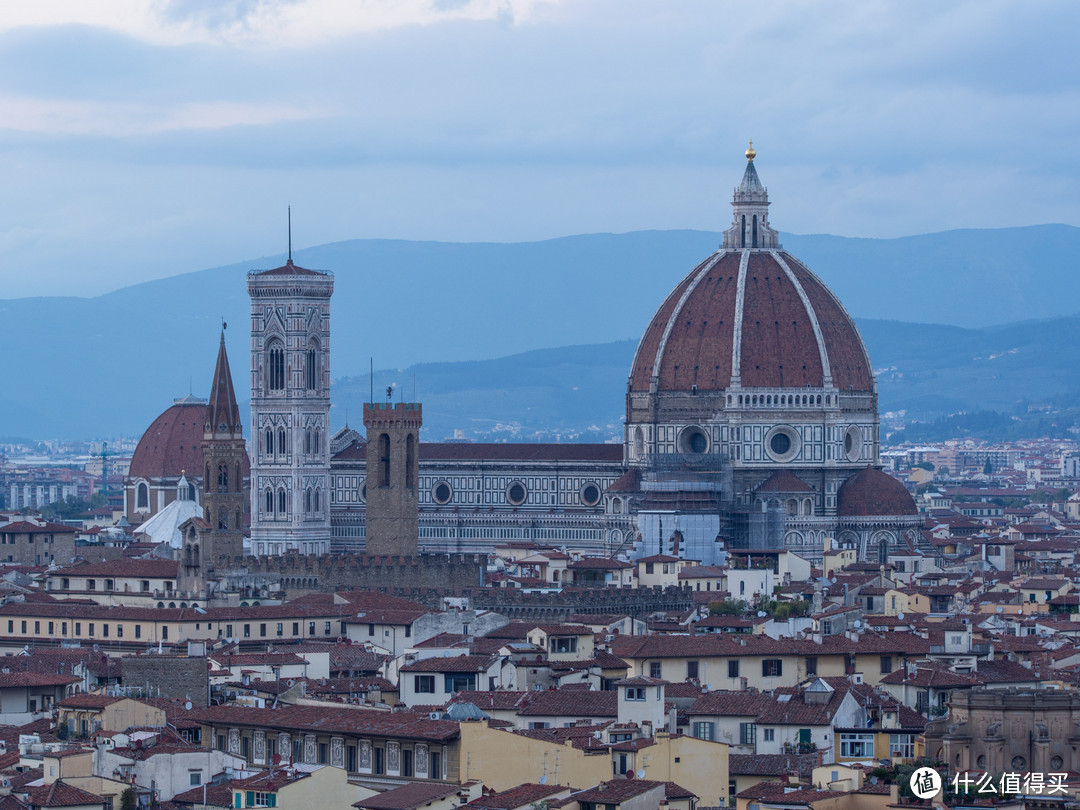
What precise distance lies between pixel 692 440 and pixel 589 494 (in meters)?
5.72

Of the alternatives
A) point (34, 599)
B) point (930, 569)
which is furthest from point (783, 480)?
point (34, 599)

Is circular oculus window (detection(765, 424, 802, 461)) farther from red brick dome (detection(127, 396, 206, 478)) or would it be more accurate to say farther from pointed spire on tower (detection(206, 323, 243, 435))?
red brick dome (detection(127, 396, 206, 478))

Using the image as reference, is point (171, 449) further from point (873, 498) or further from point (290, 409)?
point (873, 498)

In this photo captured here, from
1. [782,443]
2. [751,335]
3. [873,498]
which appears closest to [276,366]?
[751,335]

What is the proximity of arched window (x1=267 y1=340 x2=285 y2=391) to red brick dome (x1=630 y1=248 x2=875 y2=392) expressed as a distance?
14.6m

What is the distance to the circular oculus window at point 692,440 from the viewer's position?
12556 centimetres

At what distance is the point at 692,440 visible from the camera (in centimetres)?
12619

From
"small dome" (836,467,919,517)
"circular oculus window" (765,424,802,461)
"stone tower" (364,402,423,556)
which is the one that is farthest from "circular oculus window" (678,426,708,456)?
"stone tower" (364,402,423,556)

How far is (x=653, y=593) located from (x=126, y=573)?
49.8 ft

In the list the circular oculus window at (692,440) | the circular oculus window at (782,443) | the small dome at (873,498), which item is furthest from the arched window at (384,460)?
the small dome at (873,498)

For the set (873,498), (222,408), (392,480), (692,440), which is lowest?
(873,498)

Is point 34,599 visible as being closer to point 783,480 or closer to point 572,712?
point 572,712

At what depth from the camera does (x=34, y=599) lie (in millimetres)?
83375

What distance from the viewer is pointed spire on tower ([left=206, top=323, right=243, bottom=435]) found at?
116375 millimetres
